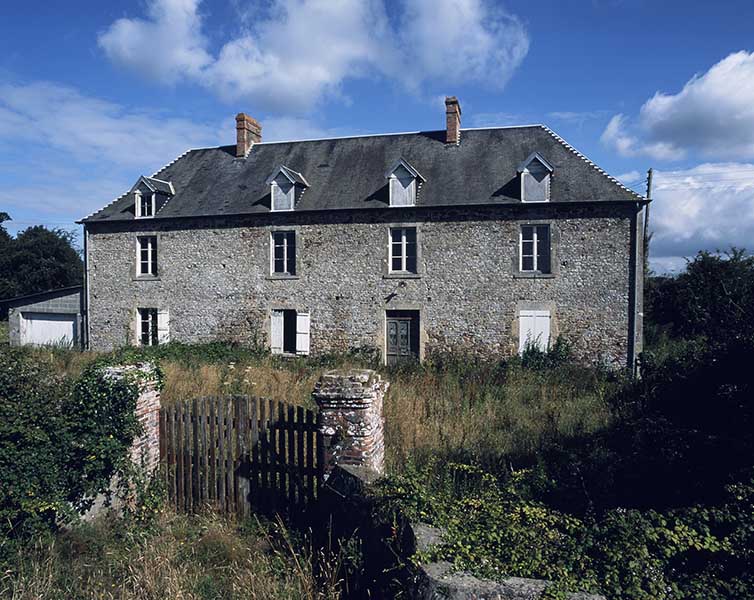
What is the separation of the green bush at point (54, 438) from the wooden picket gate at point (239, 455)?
2.09 ft

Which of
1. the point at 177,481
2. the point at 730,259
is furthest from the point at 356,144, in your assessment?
the point at 177,481

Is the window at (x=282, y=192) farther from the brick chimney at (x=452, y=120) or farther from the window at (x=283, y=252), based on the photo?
the brick chimney at (x=452, y=120)

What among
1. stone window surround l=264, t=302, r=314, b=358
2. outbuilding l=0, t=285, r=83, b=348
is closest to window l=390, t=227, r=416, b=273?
stone window surround l=264, t=302, r=314, b=358

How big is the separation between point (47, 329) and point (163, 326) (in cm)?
568

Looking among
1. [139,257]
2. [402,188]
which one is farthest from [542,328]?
[139,257]

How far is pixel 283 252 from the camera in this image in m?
19.2

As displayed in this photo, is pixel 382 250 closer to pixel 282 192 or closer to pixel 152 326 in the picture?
pixel 282 192

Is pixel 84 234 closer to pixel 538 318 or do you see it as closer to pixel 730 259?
pixel 538 318

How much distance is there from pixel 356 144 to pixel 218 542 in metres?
17.2

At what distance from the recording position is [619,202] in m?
16.3

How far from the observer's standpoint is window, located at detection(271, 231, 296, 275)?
1911 centimetres

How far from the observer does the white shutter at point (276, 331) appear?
63.0 ft

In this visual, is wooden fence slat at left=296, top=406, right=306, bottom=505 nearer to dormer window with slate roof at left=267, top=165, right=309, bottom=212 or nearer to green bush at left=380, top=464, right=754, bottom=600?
green bush at left=380, top=464, right=754, bottom=600

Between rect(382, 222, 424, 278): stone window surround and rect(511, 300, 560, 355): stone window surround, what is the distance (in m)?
3.29
